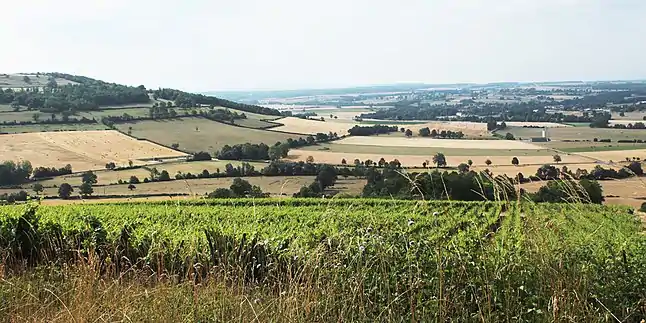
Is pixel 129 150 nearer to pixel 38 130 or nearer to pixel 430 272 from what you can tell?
pixel 38 130

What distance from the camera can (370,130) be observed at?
264 ft

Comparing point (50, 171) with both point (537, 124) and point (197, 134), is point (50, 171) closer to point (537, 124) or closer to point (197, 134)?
point (197, 134)

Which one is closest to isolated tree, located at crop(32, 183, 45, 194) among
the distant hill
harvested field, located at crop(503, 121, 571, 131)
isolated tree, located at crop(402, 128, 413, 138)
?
the distant hill

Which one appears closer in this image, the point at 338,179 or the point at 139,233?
the point at 139,233

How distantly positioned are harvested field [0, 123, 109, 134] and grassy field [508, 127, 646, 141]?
55048mm

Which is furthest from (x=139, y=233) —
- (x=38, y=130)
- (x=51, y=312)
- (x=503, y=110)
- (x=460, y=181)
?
(x=503, y=110)

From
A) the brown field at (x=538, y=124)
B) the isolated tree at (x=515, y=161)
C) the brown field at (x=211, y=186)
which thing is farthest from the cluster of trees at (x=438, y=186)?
the brown field at (x=538, y=124)

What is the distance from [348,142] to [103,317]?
219 feet

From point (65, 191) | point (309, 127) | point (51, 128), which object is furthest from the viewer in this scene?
point (309, 127)

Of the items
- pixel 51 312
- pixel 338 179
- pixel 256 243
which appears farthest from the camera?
pixel 338 179

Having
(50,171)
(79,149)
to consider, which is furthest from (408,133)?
(50,171)

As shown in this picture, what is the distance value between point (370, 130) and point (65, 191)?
50.6 m

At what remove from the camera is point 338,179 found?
46.2m

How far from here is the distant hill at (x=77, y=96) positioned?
235 ft
